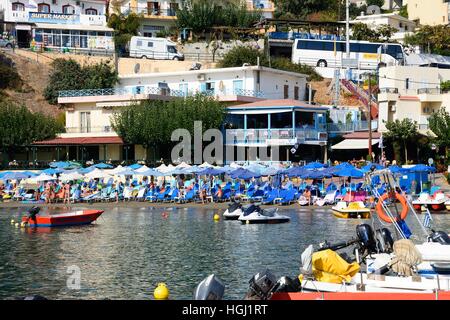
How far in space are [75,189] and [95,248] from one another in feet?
67.0

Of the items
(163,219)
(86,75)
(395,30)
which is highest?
(395,30)

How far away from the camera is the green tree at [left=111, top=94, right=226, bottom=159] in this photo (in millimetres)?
61344

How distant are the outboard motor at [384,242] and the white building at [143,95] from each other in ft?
134

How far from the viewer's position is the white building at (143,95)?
217 feet

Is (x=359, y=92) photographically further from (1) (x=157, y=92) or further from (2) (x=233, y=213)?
(2) (x=233, y=213)

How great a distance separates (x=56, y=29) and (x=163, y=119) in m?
29.3

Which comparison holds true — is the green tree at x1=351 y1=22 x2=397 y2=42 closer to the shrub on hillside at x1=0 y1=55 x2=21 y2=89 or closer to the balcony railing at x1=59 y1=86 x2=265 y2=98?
the balcony railing at x1=59 y1=86 x2=265 y2=98

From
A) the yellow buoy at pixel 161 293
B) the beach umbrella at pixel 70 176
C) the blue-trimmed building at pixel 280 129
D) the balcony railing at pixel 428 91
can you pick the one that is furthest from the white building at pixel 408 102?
the yellow buoy at pixel 161 293

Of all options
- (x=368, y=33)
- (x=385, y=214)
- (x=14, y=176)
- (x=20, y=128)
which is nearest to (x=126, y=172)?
(x=14, y=176)

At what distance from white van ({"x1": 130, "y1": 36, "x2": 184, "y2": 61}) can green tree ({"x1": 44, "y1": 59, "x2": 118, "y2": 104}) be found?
5644mm

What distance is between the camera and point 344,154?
215ft

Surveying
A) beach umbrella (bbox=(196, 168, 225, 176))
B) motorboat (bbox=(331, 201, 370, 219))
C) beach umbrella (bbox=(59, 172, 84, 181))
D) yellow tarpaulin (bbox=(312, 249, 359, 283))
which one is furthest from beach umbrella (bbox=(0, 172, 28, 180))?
yellow tarpaulin (bbox=(312, 249, 359, 283))
